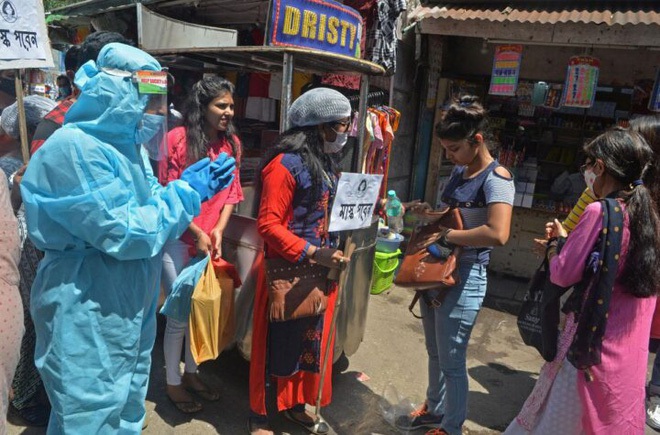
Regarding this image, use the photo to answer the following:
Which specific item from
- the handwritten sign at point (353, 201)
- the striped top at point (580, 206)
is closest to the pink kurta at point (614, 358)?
the striped top at point (580, 206)

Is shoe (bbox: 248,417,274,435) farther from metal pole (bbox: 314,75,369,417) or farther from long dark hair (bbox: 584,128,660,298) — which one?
long dark hair (bbox: 584,128,660,298)

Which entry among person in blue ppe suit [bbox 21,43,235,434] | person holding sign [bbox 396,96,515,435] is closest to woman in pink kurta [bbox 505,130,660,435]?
person holding sign [bbox 396,96,515,435]

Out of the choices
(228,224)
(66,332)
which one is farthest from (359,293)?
Result: (66,332)

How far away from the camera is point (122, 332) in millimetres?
1889

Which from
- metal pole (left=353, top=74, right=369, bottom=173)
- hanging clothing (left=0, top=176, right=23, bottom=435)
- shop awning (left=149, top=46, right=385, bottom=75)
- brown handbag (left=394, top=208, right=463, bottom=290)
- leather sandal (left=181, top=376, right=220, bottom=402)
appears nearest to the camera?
hanging clothing (left=0, top=176, right=23, bottom=435)

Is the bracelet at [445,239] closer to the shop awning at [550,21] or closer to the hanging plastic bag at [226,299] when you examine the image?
the hanging plastic bag at [226,299]

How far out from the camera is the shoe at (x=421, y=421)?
2949 mm

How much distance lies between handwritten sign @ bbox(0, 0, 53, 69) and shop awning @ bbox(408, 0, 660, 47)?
4025mm

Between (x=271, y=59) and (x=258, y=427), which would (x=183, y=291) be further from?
(x=271, y=59)

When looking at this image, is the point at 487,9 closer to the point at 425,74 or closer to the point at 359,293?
the point at 425,74

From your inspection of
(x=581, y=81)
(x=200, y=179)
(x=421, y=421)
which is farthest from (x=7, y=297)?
(x=581, y=81)

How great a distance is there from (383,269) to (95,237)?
3594mm

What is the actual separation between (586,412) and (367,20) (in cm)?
469

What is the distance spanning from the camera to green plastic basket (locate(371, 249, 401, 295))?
4934mm
